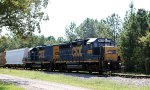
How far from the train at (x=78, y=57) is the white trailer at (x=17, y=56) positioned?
1.72m

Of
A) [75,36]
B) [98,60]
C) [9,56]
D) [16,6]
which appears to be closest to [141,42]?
[98,60]

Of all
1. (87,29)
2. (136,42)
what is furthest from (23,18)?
(87,29)

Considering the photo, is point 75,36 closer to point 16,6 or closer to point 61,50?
point 61,50

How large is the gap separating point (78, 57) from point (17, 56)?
1046 inches

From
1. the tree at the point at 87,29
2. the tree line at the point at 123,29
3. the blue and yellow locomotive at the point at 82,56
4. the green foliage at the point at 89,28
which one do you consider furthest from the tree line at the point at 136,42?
the tree at the point at 87,29

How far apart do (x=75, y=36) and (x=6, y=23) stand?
11758 centimetres

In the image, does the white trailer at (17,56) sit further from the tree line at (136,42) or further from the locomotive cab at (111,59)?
the locomotive cab at (111,59)

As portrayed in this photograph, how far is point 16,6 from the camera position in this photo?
81.1 ft

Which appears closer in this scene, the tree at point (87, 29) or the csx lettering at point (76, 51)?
the csx lettering at point (76, 51)

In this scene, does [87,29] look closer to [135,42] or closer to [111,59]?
[135,42]

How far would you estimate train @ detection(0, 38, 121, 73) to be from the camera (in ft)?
107

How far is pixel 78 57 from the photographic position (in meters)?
37.0

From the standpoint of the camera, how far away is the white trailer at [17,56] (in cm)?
5736

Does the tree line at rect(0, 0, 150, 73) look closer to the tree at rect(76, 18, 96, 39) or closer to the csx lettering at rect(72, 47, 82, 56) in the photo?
the csx lettering at rect(72, 47, 82, 56)
